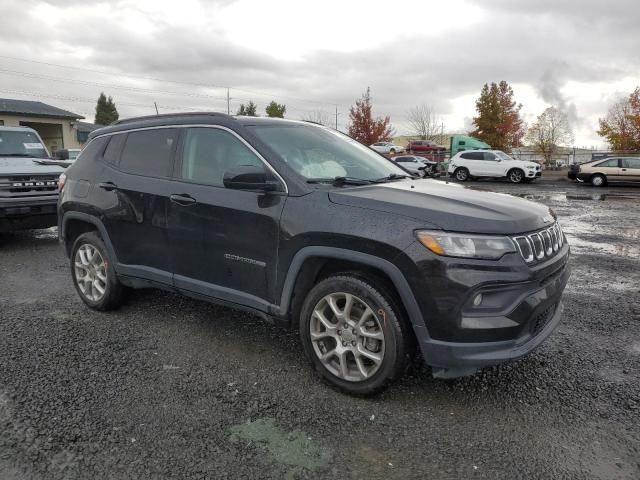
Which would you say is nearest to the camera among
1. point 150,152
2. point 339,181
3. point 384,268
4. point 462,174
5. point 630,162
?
point 384,268

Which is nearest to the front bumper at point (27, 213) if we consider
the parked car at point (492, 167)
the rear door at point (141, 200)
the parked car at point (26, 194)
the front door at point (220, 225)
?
the parked car at point (26, 194)

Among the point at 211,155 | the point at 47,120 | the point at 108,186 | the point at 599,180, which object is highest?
the point at 47,120

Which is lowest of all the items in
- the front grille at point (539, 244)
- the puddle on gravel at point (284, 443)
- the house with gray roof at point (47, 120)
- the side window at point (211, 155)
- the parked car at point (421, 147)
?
the puddle on gravel at point (284, 443)

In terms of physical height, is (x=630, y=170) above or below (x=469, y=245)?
below

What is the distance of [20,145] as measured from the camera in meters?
9.20

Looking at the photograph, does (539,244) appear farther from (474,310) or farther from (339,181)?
(339,181)

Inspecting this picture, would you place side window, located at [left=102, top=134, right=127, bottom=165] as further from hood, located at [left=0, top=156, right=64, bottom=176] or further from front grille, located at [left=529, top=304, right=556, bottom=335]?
hood, located at [left=0, top=156, right=64, bottom=176]

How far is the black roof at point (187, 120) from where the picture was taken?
3.82 meters

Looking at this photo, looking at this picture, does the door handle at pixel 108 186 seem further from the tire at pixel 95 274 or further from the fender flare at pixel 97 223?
the tire at pixel 95 274

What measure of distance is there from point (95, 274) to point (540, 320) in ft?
12.7

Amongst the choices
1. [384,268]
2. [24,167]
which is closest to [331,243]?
[384,268]

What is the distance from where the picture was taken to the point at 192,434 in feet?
9.12

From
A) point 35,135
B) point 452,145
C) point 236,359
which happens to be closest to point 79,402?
point 236,359

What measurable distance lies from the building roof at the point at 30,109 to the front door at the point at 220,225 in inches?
1472
